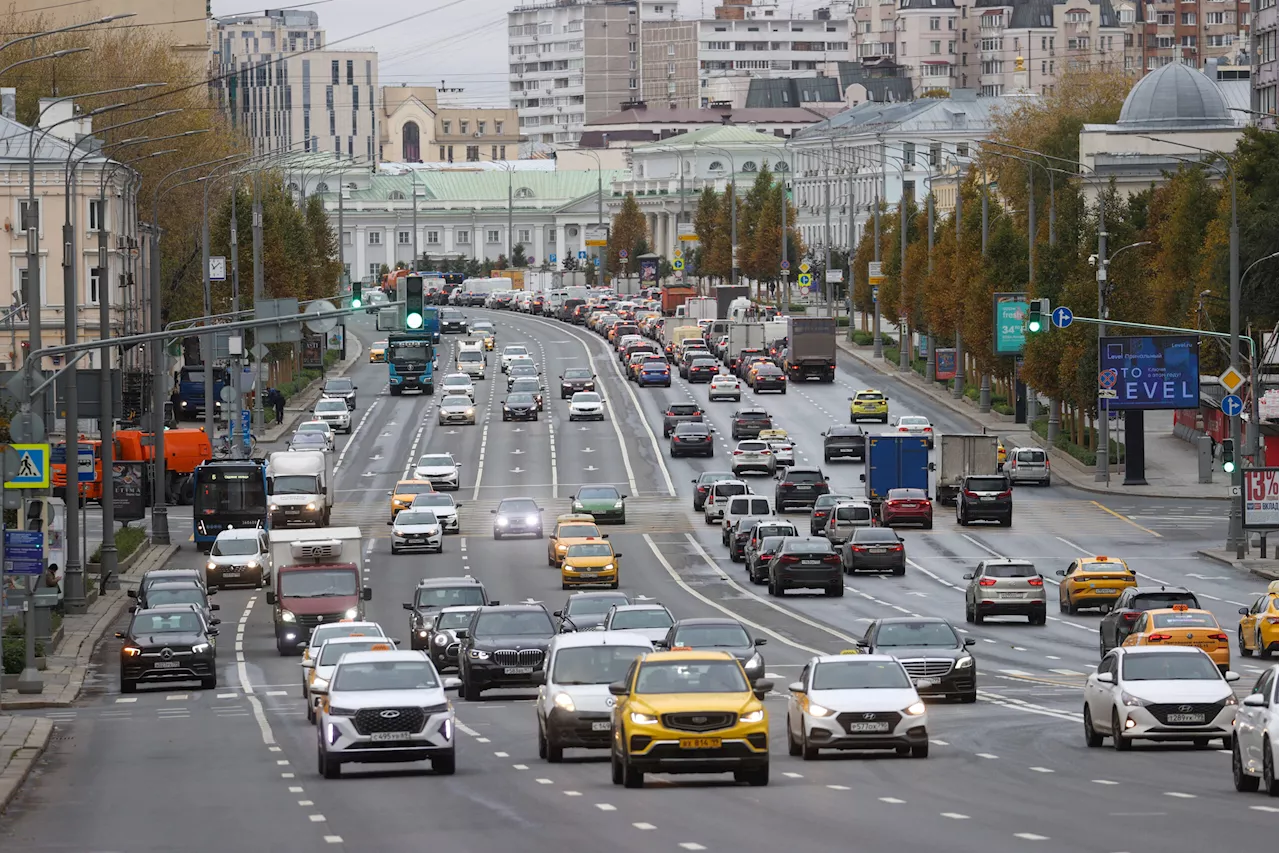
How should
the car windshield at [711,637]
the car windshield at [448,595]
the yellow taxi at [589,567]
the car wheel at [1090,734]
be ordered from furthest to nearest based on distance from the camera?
1. the yellow taxi at [589,567]
2. the car windshield at [448,595]
3. the car windshield at [711,637]
4. the car wheel at [1090,734]

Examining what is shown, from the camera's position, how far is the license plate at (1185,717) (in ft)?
93.0

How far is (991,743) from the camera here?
99.1ft

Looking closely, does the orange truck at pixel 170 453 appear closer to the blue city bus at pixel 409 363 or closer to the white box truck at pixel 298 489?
the white box truck at pixel 298 489

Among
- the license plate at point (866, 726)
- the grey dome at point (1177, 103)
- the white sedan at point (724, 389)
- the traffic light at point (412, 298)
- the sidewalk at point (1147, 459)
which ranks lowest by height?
the sidewalk at point (1147, 459)

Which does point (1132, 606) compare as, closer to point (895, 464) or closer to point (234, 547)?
point (234, 547)

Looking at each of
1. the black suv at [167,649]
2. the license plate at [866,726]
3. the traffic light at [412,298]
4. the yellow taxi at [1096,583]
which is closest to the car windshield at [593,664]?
the license plate at [866,726]

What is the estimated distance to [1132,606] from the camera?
42.1 m

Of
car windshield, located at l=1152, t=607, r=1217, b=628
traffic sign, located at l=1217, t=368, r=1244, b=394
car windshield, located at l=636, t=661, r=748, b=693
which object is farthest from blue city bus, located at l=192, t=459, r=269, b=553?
car windshield, located at l=636, t=661, r=748, b=693

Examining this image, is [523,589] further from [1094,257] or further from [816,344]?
[816,344]

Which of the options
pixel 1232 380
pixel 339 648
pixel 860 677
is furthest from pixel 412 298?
pixel 1232 380

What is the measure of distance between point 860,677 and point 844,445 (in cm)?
6230

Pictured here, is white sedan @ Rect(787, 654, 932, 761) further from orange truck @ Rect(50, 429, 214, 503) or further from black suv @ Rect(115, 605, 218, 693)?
orange truck @ Rect(50, 429, 214, 503)

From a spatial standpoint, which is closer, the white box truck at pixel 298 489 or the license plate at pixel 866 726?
the license plate at pixel 866 726

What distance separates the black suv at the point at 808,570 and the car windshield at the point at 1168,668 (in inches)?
1087
